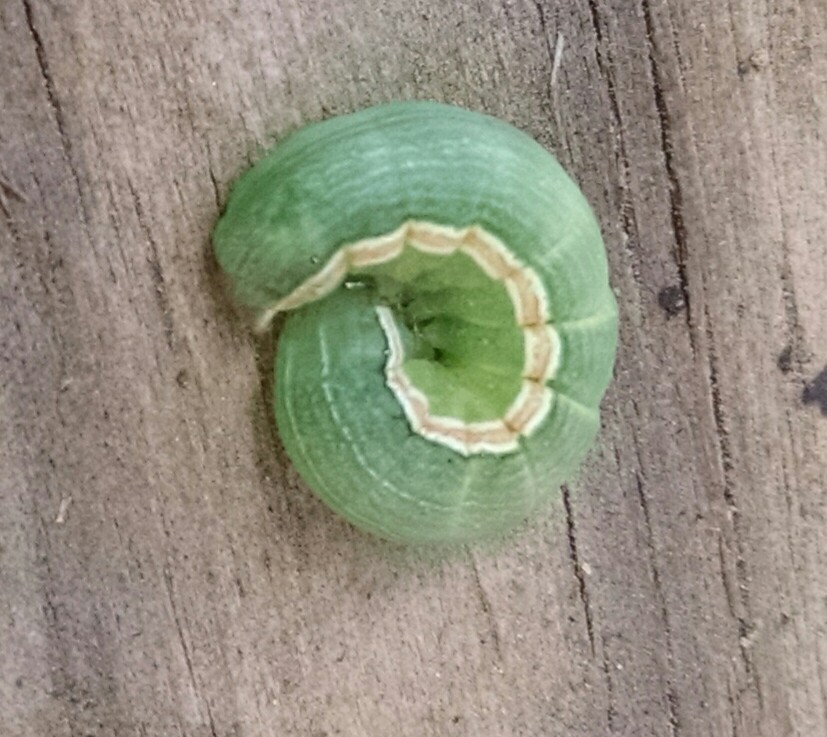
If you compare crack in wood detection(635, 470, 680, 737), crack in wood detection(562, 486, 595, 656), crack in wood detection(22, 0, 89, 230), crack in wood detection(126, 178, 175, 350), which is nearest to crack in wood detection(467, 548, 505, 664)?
crack in wood detection(562, 486, 595, 656)

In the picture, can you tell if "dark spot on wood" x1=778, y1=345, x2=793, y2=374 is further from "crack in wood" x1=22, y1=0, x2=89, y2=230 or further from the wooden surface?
"crack in wood" x1=22, y1=0, x2=89, y2=230

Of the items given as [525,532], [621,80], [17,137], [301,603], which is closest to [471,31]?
[621,80]

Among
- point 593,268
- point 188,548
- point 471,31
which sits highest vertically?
point 471,31

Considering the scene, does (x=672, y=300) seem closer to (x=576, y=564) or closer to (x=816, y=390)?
(x=816, y=390)

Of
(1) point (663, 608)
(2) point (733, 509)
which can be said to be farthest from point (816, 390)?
(1) point (663, 608)

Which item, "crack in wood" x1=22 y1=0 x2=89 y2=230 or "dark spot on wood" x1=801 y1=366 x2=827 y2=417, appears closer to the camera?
"crack in wood" x1=22 y1=0 x2=89 y2=230

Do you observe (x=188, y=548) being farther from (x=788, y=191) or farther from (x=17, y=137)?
(x=788, y=191)

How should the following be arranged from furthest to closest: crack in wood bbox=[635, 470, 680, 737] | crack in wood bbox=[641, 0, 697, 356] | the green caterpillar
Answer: crack in wood bbox=[635, 470, 680, 737]
crack in wood bbox=[641, 0, 697, 356]
the green caterpillar
